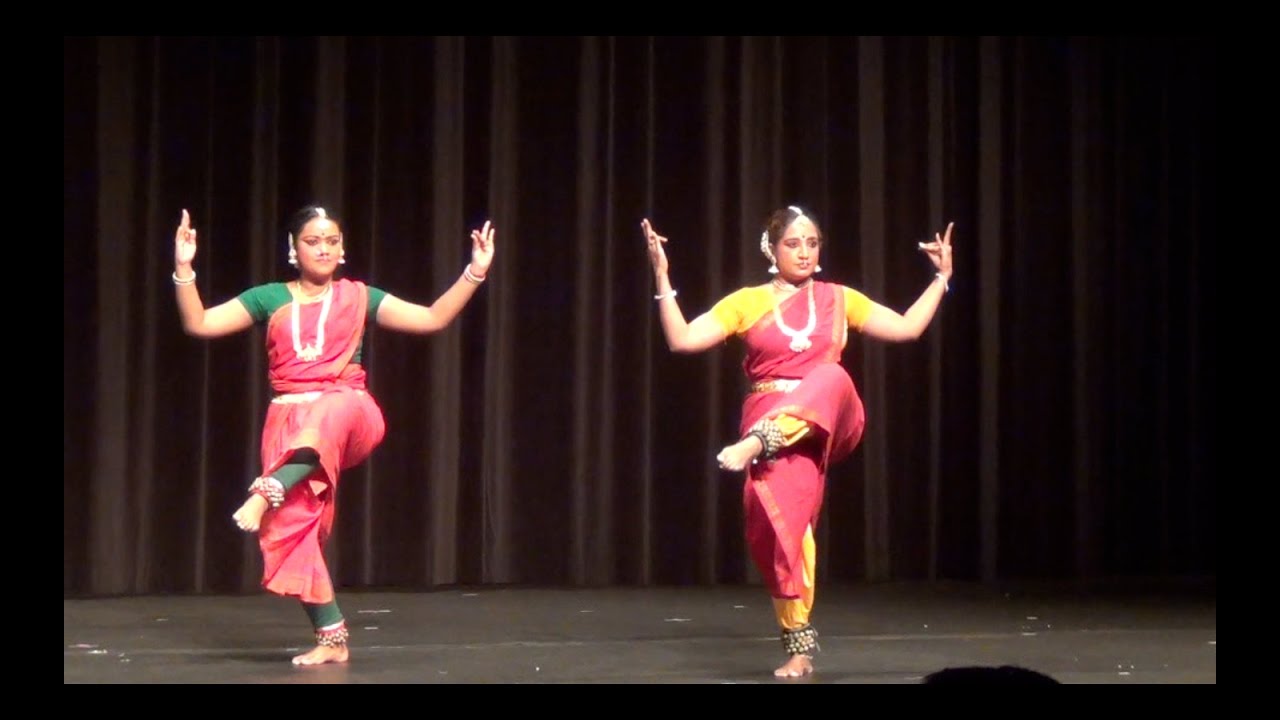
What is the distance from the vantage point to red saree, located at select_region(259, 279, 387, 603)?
4102 millimetres

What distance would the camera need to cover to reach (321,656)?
421 cm

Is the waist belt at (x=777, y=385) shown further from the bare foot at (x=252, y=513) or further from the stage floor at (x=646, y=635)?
the bare foot at (x=252, y=513)

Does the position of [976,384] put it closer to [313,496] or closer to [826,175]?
[826,175]

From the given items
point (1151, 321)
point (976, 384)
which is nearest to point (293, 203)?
point (976, 384)

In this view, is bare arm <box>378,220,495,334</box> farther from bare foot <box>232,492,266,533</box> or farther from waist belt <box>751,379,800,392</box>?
waist belt <box>751,379,800,392</box>

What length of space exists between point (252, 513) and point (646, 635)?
134 cm

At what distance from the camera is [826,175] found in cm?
618

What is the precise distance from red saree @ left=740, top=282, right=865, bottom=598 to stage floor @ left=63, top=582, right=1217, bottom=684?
30 centimetres

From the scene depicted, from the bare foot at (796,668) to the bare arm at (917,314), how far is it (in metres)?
0.78

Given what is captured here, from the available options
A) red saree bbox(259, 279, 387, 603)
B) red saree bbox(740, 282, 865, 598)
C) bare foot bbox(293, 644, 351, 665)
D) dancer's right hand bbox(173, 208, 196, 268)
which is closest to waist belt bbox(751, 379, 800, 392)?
red saree bbox(740, 282, 865, 598)

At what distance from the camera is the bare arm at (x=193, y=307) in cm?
411

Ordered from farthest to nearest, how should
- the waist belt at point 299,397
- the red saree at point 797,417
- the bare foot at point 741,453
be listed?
the waist belt at point 299,397 → the red saree at point 797,417 → the bare foot at point 741,453

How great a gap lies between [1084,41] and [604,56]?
170cm

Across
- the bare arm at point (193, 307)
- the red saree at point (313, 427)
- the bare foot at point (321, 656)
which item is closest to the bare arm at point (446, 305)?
the red saree at point (313, 427)
